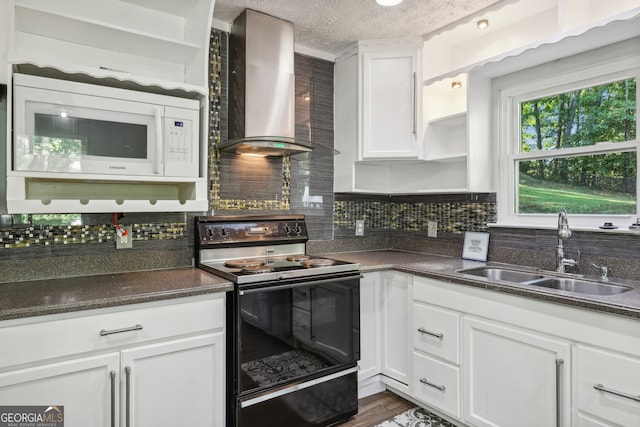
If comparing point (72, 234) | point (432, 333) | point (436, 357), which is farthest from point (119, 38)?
point (436, 357)

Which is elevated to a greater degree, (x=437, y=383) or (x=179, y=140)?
(x=179, y=140)

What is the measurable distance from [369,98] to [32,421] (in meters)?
2.38

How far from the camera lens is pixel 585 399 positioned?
4.95 ft

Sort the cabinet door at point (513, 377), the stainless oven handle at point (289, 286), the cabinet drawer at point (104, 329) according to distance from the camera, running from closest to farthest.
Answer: the cabinet drawer at point (104, 329) < the cabinet door at point (513, 377) < the stainless oven handle at point (289, 286)

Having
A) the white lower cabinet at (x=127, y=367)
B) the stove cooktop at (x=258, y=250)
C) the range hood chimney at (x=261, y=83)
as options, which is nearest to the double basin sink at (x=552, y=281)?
the stove cooktop at (x=258, y=250)

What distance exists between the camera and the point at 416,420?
2.15 metres

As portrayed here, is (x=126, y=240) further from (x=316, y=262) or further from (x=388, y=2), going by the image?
(x=388, y=2)

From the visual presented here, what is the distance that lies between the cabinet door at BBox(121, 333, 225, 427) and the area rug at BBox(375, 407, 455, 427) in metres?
0.95

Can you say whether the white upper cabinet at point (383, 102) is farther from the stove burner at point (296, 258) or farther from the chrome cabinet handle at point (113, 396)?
the chrome cabinet handle at point (113, 396)

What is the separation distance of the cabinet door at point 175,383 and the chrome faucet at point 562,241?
1.75 m

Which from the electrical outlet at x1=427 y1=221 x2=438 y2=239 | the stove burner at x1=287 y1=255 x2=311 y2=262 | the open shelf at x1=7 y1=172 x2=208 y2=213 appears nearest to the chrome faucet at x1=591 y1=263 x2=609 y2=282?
the electrical outlet at x1=427 y1=221 x2=438 y2=239

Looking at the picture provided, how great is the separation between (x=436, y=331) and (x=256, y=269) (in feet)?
3.32

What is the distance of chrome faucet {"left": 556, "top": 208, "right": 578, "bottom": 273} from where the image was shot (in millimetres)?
2000

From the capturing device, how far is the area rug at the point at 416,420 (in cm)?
210
